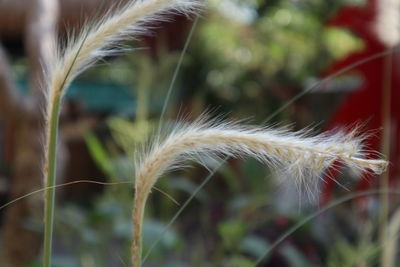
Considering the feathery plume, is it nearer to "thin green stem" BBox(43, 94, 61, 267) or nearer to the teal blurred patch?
"thin green stem" BBox(43, 94, 61, 267)

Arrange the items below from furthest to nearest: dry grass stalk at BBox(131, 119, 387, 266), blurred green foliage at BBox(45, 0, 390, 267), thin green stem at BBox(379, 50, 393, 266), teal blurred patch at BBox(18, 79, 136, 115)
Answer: teal blurred patch at BBox(18, 79, 136, 115) < blurred green foliage at BBox(45, 0, 390, 267) < thin green stem at BBox(379, 50, 393, 266) < dry grass stalk at BBox(131, 119, 387, 266)

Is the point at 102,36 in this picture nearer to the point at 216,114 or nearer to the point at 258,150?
the point at 258,150

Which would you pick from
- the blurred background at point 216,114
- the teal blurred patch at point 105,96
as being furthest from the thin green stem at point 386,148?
the teal blurred patch at point 105,96

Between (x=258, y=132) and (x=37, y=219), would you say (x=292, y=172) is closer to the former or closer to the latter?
(x=258, y=132)

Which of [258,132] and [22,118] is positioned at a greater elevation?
[258,132]

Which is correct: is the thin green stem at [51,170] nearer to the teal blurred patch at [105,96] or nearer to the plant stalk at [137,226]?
the plant stalk at [137,226]

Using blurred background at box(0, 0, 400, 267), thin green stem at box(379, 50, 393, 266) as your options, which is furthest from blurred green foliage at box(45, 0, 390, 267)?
thin green stem at box(379, 50, 393, 266)

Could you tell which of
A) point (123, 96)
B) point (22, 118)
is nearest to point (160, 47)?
point (123, 96)
